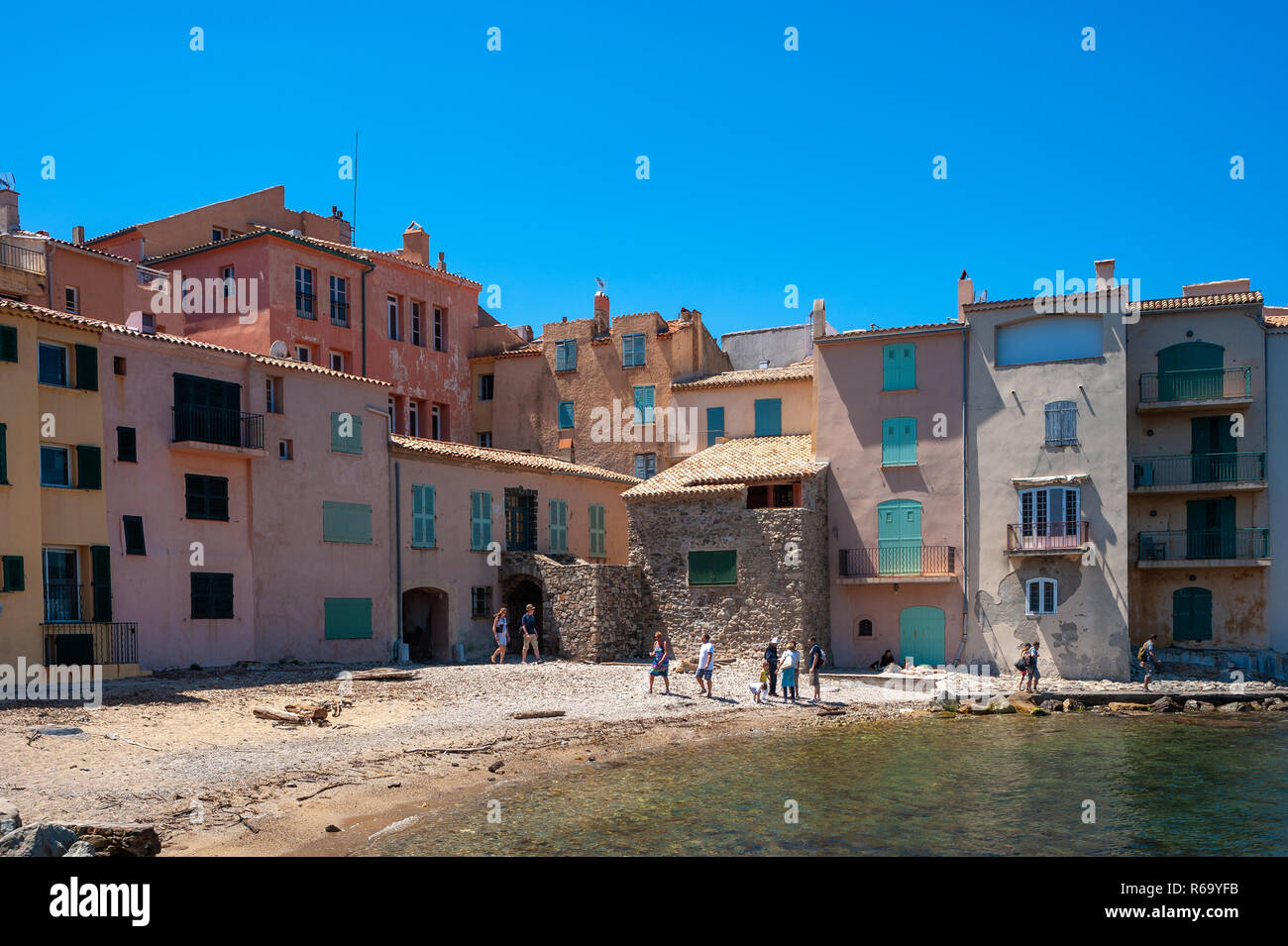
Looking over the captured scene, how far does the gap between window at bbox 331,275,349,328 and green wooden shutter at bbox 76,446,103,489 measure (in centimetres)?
1791

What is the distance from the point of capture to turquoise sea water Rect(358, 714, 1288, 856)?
16.9 m

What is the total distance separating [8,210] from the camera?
37719 millimetres

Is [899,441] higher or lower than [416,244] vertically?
lower

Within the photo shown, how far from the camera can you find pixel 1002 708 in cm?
3341

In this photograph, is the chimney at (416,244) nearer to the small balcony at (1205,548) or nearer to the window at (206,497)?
the window at (206,497)

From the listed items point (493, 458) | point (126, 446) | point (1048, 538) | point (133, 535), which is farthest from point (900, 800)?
point (493, 458)

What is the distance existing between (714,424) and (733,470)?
910 cm

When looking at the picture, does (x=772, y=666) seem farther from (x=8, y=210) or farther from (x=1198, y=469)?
(x=8, y=210)

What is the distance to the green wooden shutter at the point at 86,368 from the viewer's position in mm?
27859

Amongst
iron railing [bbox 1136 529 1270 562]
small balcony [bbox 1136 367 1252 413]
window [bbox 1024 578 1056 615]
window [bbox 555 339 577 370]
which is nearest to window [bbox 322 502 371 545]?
window [bbox 555 339 577 370]

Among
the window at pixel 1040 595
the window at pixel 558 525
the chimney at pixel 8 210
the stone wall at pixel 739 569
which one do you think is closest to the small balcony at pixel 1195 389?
the window at pixel 1040 595

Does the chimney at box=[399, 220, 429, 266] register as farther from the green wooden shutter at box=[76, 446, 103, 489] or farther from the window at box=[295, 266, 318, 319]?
the green wooden shutter at box=[76, 446, 103, 489]

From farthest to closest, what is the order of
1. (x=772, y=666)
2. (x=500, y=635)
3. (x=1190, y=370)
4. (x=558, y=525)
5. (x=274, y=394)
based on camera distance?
(x=558, y=525), (x=1190, y=370), (x=500, y=635), (x=274, y=394), (x=772, y=666)
